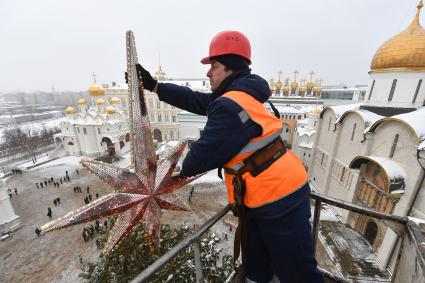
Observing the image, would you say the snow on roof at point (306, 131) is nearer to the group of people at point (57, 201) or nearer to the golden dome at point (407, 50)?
the golden dome at point (407, 50)

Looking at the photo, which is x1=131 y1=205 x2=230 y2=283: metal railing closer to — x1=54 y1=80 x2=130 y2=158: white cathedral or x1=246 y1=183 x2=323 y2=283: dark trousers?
x1=246 y1=183 x2=323 y2=283: dark trousers

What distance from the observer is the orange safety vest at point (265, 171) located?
208cm

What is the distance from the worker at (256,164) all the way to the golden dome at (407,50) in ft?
53.1

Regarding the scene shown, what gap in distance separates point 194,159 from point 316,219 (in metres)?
2.14

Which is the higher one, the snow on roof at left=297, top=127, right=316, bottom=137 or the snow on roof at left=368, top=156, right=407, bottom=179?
the snow on roof at left=368, top=156, right=407, bottom=179

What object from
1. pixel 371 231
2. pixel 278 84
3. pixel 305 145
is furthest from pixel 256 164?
pixel 278 84

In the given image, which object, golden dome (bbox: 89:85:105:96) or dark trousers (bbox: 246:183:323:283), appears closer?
dark trousers (bbox: 246:183:323:283)

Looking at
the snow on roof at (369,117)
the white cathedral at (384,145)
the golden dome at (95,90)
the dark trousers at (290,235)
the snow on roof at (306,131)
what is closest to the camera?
the dark trousers at (290,235)

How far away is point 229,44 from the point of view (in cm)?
239

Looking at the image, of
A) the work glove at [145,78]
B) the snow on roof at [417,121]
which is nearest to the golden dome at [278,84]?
the snow on roof at [417,121]

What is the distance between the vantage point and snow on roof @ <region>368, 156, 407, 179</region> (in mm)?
9674

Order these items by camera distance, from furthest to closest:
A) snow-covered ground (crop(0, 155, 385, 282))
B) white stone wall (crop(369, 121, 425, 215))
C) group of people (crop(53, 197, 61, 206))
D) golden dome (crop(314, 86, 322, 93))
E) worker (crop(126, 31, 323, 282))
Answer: golden dome (crop(314, 86, 322, 93))
group of people (crop(53, 197, 61, 206))
snow-covered ground (crop(0, 155, 385, 282))
white stone wall (crop(369, 121, 425, 215))
worker (crop(126, 31, 323, 282))

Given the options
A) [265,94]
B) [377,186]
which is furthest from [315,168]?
[265,94]

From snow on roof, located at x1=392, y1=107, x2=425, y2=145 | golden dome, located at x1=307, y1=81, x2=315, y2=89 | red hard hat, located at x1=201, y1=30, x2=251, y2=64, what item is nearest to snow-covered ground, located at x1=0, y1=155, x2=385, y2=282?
red hard hat, located at x1=201, y1=30, x2=251, y2=64
